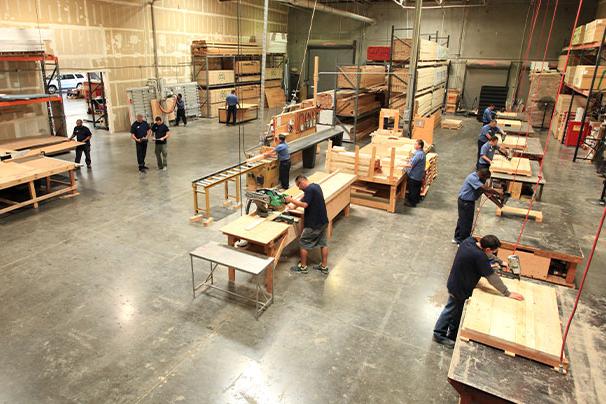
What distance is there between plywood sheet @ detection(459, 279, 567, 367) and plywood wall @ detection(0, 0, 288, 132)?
15.6m

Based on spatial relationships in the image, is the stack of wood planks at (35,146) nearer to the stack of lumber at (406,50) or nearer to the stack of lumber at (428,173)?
the stack of lumber at (428,173)

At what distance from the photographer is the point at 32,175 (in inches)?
368

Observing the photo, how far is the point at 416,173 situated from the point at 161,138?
7.30m

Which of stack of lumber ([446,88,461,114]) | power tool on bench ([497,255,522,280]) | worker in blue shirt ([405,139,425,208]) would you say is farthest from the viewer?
stack of lumber ([446,88,461,114])

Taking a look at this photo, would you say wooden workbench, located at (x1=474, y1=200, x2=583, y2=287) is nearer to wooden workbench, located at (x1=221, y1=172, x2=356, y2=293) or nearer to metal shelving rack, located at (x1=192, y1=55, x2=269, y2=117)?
wooden workbench, located at (x1=221, y1=172, x2=356, y2=293)

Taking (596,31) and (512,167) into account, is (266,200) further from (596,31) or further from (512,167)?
(596,31)

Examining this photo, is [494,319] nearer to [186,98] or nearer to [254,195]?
[254,195]

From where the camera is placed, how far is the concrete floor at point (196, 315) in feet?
15.4

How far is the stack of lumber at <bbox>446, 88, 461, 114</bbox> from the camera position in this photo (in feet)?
85.6

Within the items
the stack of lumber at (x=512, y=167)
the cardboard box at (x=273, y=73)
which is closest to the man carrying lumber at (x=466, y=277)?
the stack of lumber at (x=512, y=167)

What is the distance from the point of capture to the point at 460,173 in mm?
13383

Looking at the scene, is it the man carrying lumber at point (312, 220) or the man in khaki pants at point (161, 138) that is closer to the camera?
the man carrying lumber at point (312, 220)

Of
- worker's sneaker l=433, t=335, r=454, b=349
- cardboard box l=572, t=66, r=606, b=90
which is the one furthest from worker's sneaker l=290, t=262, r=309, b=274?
cardboard box l=572, t=66, r=606, b=90

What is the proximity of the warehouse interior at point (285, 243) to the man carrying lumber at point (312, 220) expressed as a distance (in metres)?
0.04
